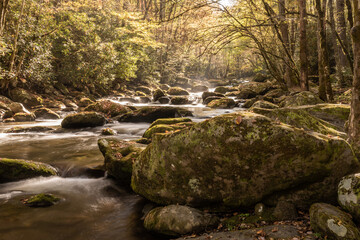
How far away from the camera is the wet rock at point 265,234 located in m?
2.60

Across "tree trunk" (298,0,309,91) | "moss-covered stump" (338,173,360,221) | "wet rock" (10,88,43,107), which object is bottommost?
"moss-covered stump" (338,173,360,221)

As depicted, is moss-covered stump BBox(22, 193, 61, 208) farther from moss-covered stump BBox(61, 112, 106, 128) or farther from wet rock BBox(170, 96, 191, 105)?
wet rock BBox(170, 96, 191, 105)

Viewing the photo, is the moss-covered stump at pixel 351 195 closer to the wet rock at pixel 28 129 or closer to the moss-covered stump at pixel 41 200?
the moss-covered stump at pixel 41 200

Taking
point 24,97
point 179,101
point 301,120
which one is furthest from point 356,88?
point 24,97

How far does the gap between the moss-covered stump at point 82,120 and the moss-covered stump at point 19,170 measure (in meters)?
5.68

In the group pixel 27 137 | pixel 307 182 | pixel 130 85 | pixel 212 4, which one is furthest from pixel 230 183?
pixel 130 85

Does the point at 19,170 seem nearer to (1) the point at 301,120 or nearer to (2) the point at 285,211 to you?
(2) the point at 285,211

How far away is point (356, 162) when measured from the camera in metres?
3.18

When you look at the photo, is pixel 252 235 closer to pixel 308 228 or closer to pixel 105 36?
pixel 308 228

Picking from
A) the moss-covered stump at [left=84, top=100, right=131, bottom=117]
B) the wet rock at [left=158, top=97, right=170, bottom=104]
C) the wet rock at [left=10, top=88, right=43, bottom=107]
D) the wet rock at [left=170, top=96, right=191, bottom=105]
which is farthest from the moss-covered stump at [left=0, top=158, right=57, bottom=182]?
the wet rock at [left=158, top=97, right=170, bottom=104]

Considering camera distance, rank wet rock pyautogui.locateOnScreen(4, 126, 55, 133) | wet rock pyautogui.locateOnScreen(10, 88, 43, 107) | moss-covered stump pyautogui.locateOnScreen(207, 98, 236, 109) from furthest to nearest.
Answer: moss-covered stump pyautogui.locateOnScreen(207, 98, 236, 109) → wet rock pyautogui.locateOnScreen(10, 88, 43, 107) → wet rock pyautogui.locateOnScreen(4, 126, 55, 133)

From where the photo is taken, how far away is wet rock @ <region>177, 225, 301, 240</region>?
2598mm

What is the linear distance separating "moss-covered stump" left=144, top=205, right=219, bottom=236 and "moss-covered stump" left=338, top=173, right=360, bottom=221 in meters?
1.65

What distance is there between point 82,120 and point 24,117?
4.69 metres
